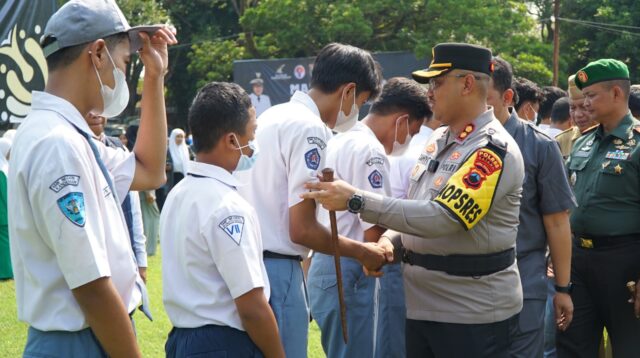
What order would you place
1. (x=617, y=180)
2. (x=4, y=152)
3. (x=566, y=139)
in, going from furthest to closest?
(x=4, y=152) → (x=566, y=139) → (x=617, y=180)

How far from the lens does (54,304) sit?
2.37m

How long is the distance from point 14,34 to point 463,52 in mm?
5300

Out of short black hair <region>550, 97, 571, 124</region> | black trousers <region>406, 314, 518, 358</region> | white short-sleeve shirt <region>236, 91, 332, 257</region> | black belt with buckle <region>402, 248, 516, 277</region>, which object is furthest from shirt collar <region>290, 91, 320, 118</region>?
short black hair <region>550, 97, 571, 124</region>

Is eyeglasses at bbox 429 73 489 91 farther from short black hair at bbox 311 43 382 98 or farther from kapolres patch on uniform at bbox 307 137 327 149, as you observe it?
kapolres patch on uniform at bbox 307 137 327 149

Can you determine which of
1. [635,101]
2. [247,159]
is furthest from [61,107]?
[635,101]

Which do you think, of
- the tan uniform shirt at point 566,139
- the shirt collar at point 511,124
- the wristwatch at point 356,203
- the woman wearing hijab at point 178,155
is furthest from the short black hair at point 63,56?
the woman wearing hijab at point 178,155

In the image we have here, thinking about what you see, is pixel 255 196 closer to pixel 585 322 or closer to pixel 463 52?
pixel 463 52

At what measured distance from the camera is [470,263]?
3.59 meters

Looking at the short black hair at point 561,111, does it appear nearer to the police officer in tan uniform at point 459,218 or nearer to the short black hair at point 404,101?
the short black hair at point 404,101

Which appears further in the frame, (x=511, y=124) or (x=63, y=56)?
(x=511, y=124)

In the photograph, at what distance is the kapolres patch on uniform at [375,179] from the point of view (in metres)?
4.20

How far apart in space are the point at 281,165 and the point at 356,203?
1.34 feet

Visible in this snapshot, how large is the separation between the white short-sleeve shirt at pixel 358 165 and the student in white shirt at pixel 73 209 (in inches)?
70.7

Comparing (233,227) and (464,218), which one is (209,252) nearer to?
(233,227)
